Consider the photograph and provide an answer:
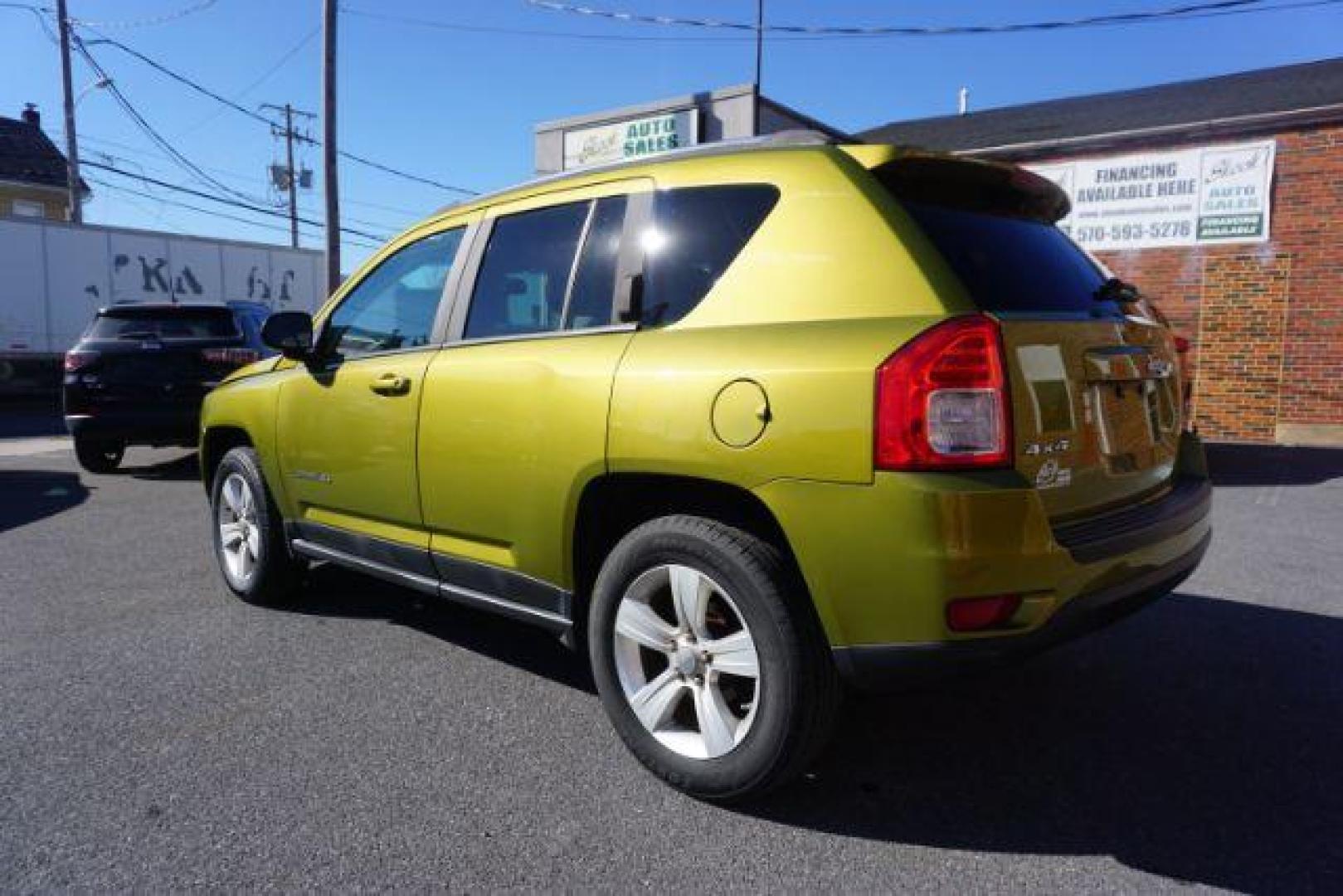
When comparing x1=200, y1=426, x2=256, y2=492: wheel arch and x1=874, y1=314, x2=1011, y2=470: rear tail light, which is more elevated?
x1=874, y1=314, x2=1011, y2=470: rear tail light

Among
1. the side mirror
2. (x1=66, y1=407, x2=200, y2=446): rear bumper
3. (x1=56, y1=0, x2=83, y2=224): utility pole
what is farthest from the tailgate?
(x1=56, y1=0, x2=83, y2=224): utility pole

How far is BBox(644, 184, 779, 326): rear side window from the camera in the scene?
274 centimetres

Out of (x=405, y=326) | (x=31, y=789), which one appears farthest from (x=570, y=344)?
(x=31, y=789)

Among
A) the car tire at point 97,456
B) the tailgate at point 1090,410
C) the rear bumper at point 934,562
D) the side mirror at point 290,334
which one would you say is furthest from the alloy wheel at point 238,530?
the car tire at point 97,456

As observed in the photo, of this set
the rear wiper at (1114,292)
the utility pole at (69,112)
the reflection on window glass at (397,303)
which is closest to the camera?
the rear wiper at (1114,292)

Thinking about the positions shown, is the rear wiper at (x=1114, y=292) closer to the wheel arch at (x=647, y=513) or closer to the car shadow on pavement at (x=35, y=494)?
the wheel arch at (x=647, y=513)

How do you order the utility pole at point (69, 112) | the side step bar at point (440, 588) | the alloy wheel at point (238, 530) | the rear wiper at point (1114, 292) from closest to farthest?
the rear wiper at point (1114, 292), the side step bar at point (440, 588), the alloy wheel at point (238, 530), the utility pole at point (69, 112)

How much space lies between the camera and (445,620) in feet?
14.6

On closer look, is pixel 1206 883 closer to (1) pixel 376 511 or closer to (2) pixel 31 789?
(1) pixel 376 511

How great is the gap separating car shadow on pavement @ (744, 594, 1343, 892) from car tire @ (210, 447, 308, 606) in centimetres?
278

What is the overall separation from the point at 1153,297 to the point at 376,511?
11226mm

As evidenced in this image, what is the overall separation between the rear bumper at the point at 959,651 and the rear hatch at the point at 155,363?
323 inches

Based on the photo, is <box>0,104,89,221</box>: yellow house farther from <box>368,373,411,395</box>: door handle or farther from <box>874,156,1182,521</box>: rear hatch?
<box>874,156,1182,521</box>: rear hatch

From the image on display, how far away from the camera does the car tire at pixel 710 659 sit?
8.01 ft
